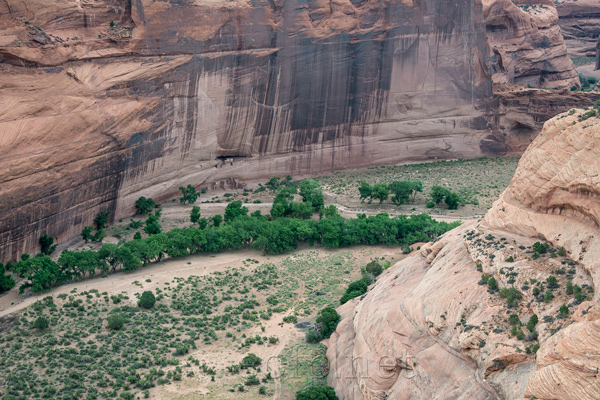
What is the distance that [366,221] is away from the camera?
64438mm

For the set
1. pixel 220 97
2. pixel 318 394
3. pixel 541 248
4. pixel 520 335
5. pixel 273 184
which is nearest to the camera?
pixel 520 335

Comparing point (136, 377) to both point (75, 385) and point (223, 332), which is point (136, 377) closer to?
point (75, 385)

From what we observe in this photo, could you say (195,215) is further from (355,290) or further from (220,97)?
(355,290)

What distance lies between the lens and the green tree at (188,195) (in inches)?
2849

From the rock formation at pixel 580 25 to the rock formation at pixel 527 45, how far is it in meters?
17.1

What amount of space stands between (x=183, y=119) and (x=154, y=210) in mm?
9671

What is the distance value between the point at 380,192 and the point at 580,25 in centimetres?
6936

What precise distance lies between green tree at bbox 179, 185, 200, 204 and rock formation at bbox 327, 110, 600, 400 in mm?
34219

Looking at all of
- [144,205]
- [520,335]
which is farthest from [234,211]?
[520,335]

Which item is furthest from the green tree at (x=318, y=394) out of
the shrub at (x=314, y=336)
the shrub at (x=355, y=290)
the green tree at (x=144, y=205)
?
the green tree at (x=144, y=205)

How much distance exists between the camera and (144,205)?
227 feet

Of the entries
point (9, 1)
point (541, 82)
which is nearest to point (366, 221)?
point (9, 1)

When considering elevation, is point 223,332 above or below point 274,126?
below

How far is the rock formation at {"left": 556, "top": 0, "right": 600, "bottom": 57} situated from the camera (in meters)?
119
